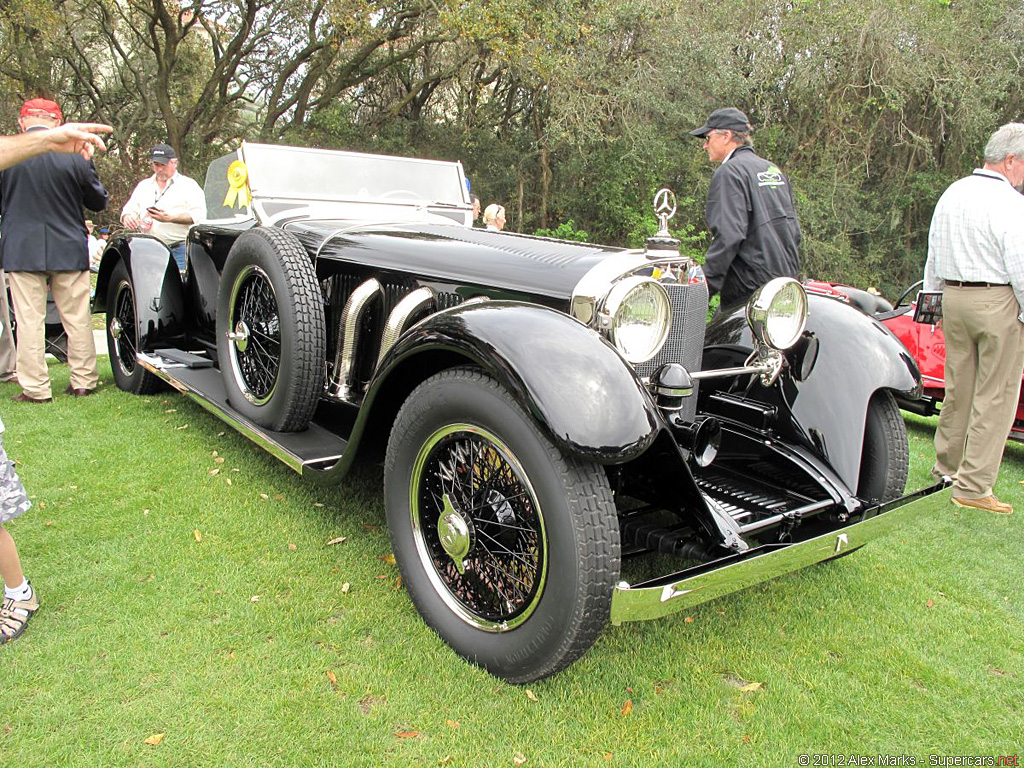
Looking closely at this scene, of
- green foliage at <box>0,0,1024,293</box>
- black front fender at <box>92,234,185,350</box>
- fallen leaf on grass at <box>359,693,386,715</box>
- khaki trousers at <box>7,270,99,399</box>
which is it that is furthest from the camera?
green foliage at <box>0,0,1024,293</box>

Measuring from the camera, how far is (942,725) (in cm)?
213

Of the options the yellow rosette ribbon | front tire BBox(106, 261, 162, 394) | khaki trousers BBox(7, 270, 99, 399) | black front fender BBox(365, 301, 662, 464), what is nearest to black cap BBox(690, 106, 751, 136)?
black front fender BBox(365, 301, 662, 464)

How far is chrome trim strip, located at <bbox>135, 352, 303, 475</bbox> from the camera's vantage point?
116 inches

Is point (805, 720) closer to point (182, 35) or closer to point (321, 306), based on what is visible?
point (321, 306)

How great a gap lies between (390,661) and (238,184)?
10.2ft

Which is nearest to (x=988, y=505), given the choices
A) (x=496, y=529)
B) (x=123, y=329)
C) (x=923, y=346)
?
(x=923, y=346)

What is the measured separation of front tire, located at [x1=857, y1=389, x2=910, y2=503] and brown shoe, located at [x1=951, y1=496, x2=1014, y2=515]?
1.34 meters

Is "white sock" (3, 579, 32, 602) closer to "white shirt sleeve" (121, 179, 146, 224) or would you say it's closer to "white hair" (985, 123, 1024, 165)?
"white shirt sleeve" (121, 179, 146, 224)

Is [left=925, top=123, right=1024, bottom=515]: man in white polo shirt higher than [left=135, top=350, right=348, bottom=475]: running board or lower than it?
higher

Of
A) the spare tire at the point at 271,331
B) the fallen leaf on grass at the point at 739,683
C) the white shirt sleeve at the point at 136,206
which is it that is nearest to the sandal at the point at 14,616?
the spare tire at the point at 271,331

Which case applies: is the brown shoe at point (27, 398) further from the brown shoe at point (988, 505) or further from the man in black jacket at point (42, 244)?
the brown shoe at point (988, 505)

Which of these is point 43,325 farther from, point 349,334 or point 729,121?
point 729,121

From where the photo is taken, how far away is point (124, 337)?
17.1ft

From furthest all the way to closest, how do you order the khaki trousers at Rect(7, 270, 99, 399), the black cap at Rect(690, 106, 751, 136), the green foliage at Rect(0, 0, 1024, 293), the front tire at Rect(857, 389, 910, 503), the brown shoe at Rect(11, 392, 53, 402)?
the green foliage at Rect(0, 0, 1024, 293) < the brown shoe at Rect(11, 392, 53, 402) < the khaki trousers at Rect(7, 270, 99, 399) < the black cap at Rect(690, 106, 751, 136) < the front tire at Rect(857, 389, 910, 503)
